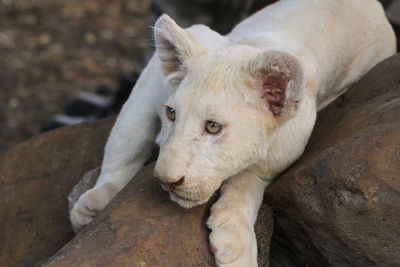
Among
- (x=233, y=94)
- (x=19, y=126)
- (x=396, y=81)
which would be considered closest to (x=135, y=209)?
(x=233, y=94)

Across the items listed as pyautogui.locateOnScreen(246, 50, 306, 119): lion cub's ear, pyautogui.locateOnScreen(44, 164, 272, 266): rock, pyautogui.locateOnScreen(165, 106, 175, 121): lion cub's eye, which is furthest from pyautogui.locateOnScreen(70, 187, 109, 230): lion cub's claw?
pyautogui.locateOnScreen(246, 50, 306, 119): lion cub's ear

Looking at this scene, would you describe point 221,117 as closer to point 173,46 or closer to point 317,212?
point 173,46

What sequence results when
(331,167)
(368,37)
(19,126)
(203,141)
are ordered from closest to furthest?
(203,141), (331,167), (368,37), (19,126)

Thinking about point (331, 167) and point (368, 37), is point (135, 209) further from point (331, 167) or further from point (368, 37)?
point (368, 37)

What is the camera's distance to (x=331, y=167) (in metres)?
3.08

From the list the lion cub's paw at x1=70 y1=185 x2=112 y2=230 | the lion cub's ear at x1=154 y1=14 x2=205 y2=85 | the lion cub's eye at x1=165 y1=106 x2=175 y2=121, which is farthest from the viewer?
A: the lion cub's paw at x1=70 y1=185 x2=112 y2=230

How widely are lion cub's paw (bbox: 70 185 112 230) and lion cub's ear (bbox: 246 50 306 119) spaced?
147cm

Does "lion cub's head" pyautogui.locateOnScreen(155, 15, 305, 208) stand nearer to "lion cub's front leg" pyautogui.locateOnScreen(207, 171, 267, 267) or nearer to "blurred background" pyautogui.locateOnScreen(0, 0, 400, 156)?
"lion cub's front leg" pyautogui.locateOnScreen(207, 171, 267, 267)

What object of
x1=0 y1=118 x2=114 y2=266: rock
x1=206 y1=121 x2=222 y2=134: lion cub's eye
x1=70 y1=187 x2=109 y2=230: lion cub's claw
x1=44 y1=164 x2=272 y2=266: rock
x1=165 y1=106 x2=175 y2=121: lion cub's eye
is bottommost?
x1=0 y1=118 x2=114 y2=266: rock

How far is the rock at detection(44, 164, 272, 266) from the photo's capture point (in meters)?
2.92

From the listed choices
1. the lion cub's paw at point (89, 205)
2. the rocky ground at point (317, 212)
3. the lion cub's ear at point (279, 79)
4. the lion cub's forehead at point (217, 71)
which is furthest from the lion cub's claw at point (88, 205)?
the lion cub's ear at point (279, 79)

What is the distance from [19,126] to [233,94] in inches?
257

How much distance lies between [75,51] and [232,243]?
857 cm

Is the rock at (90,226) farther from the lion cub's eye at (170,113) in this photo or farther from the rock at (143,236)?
the lion cub's eye at (170,113)
